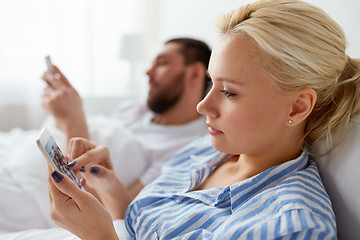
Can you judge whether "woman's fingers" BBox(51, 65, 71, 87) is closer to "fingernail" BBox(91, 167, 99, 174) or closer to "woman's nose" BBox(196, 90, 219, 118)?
"fingernail" BBox(91, 167, 99, 174)

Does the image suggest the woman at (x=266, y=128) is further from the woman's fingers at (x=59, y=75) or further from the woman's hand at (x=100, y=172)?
the woman's fingers at (x=59, y=75)

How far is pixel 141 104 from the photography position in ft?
6.75

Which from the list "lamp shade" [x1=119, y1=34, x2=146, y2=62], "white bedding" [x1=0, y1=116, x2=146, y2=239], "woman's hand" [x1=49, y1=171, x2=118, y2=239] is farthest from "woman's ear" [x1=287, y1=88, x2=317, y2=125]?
"lamp shade" [x1=119, y1=34, x2=146, y2=62]

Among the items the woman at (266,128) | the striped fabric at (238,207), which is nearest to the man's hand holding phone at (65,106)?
the striped fabric at (238,207)

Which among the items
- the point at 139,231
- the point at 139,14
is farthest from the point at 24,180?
the point at 139,14

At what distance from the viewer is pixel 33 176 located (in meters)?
1.25

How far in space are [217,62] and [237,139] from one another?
0.18 meters

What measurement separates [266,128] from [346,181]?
0.67ft

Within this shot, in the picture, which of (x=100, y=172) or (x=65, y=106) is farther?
(x=65, y=106)

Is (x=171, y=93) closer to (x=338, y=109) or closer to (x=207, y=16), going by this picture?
(x=207, y=16)

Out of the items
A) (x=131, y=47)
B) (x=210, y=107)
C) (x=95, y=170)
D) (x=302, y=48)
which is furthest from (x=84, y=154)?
(x=131, y=47)

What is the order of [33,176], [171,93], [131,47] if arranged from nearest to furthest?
[33,176] < [171,93] < [131,47]

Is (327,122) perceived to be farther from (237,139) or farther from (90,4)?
(90,4)

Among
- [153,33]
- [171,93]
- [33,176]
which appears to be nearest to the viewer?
[33,176]
